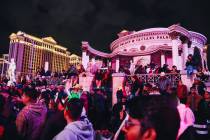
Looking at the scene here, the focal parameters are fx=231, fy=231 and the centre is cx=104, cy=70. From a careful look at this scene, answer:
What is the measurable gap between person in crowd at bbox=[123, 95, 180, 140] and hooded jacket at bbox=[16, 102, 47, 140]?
257 cm

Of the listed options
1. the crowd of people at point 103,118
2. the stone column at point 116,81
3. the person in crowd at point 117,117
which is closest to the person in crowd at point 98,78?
A: the stone column at point 116,81

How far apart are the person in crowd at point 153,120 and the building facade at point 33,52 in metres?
116

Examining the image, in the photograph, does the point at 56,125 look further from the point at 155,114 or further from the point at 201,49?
the point at 201,49

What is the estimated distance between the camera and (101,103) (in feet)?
32.4

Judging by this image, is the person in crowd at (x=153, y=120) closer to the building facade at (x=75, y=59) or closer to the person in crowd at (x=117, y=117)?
the person in crowd at (x=117, y=117)

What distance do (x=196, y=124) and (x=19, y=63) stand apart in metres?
125

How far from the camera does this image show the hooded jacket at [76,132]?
9.82 feet

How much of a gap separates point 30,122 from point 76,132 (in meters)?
1.22

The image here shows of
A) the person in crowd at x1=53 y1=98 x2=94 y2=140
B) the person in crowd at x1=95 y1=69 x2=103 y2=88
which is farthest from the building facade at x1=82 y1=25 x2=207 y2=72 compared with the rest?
the person in crowd at x1=53 y1=98 x2=94 y2=140

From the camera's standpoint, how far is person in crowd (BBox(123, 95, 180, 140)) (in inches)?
70.1

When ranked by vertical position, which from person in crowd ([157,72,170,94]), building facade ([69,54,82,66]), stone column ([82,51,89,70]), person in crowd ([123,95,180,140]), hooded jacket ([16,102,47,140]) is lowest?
hooded jacket ([16,102,47,140])

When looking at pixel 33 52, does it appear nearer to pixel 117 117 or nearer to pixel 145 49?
pixel 145 49

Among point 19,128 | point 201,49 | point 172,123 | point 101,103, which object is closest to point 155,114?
point 172,123

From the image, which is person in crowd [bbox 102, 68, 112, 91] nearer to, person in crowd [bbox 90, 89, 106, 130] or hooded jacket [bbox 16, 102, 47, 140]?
person in crowd [bbox 90, 89, 106, 130]
